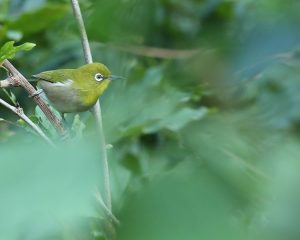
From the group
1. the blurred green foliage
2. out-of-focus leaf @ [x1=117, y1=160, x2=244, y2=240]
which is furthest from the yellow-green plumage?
out-of-focus leaf @ [x1=117, y1=160, x2=244, y2=240]

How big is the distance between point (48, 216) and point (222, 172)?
0.13m

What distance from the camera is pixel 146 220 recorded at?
41cm

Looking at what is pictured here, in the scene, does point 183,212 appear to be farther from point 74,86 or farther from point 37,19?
point 37,19

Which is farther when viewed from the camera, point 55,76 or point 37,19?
point 37,19

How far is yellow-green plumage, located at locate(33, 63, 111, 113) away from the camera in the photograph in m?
2.08

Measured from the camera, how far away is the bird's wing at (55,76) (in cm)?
210

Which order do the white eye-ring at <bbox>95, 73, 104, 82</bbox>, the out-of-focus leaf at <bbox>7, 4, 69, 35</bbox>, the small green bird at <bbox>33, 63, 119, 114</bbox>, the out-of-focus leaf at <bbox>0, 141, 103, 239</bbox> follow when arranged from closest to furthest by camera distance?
the out-of-focus leaf at <bbox>0, 141, 103, 239</bbox>, the small green bird at <bbox>33, 63, 119, 114</bbox>, the white eye-ring at <bbox>95, 73, 104, 82</bbox>, the out-of-focus leaf at <bbox>7, 4, 69, 35</bbox>

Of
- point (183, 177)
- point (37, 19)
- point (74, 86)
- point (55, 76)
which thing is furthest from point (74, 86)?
point (183, 177)

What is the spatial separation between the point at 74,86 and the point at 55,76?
0.15 metres

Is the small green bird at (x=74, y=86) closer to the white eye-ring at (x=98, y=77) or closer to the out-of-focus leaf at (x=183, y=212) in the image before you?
the white eye-ring at (x=98, y=77)

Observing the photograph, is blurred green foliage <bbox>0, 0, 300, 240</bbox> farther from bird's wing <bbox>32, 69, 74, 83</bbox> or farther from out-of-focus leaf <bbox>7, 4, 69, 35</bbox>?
out-of-focus leaf <bbox>7, 4, 69, 35</bbox>

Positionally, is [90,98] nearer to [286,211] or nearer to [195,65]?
[195,65]

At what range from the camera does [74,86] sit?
227 cm

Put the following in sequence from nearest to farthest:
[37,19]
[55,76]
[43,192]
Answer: [43,192]
[55,76]
[37,19]
